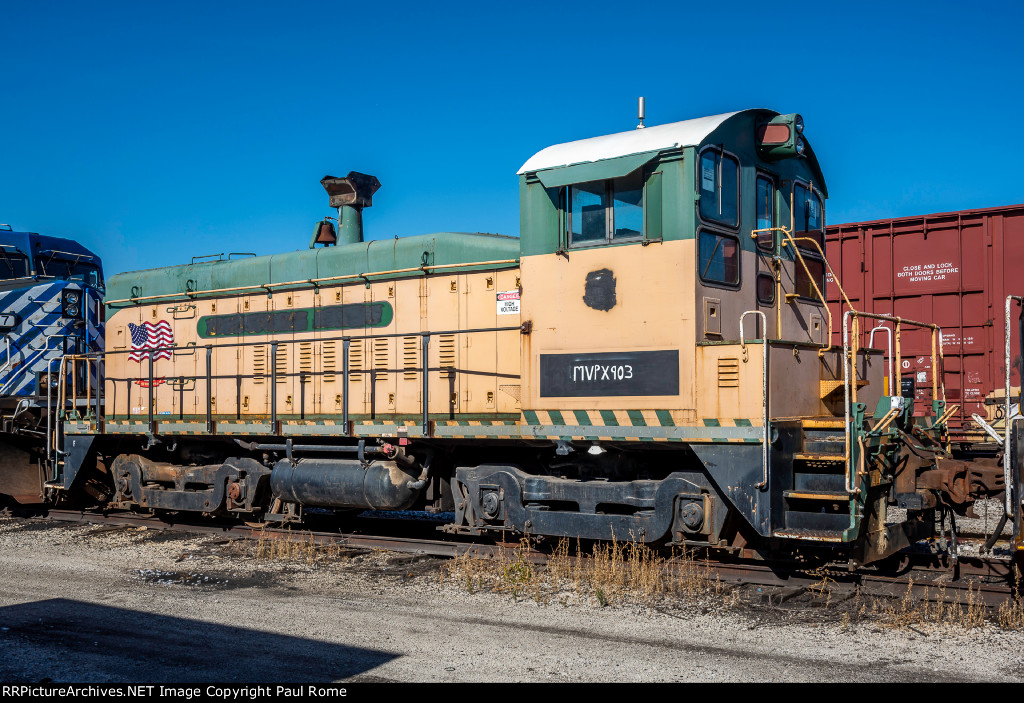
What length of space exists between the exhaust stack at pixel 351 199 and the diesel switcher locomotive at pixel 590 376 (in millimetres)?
28

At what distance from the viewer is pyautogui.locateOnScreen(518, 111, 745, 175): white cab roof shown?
8047 millimetres

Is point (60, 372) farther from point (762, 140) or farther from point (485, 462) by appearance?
point (762, 140)

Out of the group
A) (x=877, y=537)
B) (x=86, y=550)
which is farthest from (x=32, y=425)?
(x=877, y=537)

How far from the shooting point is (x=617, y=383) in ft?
27.1

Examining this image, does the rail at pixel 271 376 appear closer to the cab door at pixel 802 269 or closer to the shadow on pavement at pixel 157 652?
the cab door at pixel 802 269

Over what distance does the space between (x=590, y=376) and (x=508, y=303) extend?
1.36 meters

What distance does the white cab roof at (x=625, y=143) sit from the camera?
8047mm

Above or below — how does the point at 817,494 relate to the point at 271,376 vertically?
below

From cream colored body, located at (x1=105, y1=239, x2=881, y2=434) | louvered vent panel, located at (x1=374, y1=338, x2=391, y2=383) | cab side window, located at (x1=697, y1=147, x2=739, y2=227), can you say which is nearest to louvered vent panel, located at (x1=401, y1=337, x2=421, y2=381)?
cream colored body, located at (x1=105, y1=239, x2=881, y2=434)

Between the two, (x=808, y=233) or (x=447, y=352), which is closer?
(x=808, y=233)

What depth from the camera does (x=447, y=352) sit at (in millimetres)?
9875

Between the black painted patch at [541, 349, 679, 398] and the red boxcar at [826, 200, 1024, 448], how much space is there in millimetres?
8187

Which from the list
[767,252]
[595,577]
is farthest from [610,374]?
[767,252]

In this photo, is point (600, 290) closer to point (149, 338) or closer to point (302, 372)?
point (302, 372)
